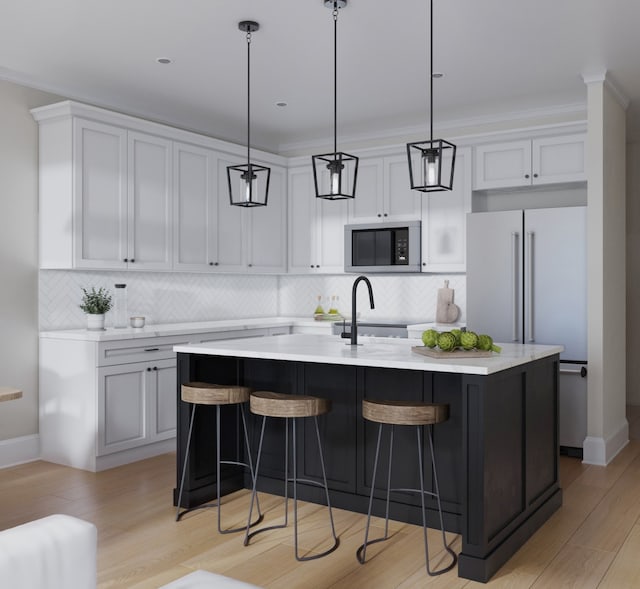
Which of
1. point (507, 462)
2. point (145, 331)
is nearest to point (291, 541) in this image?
point (507, 462)

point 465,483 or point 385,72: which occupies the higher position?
point 385,72

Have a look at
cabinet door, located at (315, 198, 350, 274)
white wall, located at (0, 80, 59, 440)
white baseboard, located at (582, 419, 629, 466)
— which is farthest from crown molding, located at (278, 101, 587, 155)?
white wall, located at (0, 80, 59, 440)

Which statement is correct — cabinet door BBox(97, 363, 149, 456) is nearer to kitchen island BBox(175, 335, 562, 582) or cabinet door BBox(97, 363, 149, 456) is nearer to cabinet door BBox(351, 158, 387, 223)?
kitchen island BBox(175, 335, 562, 582)

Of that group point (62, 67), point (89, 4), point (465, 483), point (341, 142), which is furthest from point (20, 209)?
point (465, 483)

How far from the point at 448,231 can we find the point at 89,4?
3.43m

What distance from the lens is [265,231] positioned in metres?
6.62

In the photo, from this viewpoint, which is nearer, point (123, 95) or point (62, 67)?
point (62, 67)

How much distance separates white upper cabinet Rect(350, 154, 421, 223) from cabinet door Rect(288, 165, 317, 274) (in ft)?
1.67

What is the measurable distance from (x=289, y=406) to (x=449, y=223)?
10.4 ft

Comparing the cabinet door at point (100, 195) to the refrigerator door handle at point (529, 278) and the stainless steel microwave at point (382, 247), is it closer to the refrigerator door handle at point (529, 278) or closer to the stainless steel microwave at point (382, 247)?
the stainless steel microwave at point (382, 247)

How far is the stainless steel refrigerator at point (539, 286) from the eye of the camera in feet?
16.2

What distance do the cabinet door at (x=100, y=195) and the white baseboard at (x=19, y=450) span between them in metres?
1.33

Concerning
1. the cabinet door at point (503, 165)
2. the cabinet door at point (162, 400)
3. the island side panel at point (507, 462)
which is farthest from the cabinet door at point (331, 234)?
the island side panel at point (507, 462)

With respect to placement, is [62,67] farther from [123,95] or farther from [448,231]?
[448,231]
